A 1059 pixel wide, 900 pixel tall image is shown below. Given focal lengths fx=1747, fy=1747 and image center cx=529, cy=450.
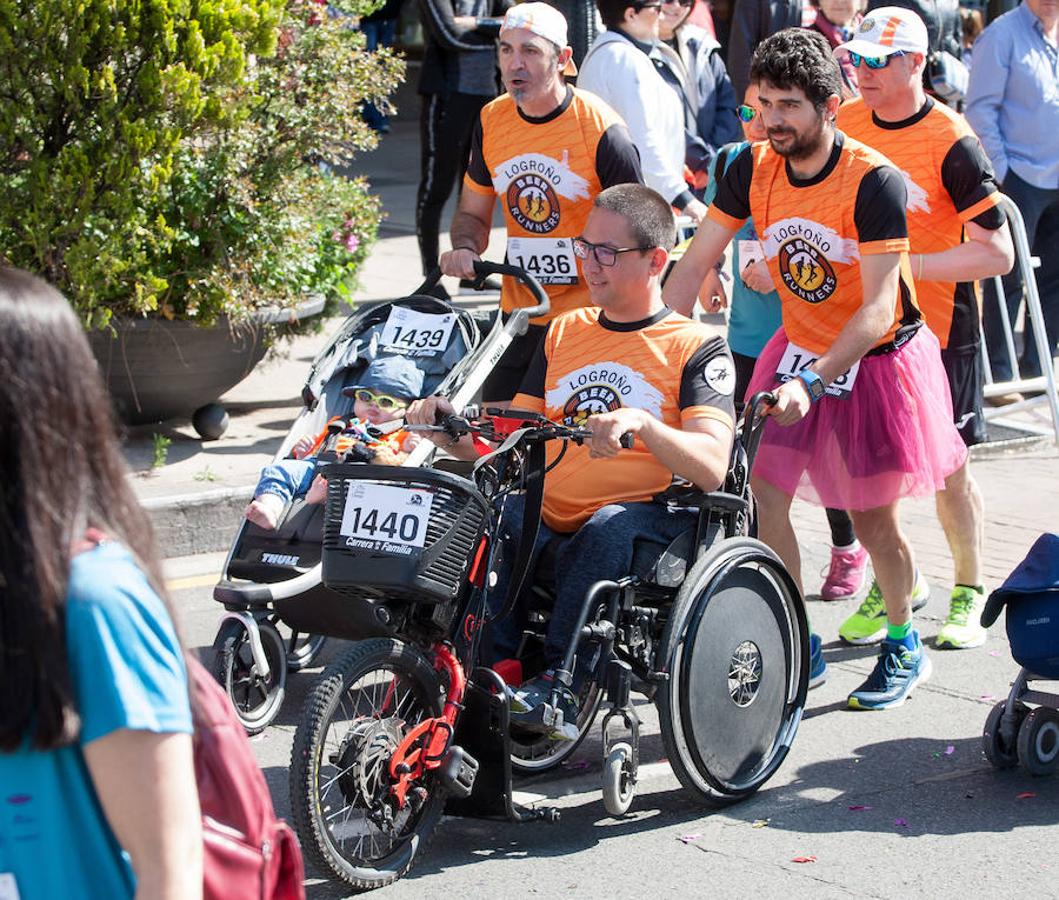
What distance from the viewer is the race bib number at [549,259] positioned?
6.34 m

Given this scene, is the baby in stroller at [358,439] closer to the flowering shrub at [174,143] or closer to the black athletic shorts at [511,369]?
the black athletic shorts at [511,369]

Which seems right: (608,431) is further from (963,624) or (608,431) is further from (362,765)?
(963,624)

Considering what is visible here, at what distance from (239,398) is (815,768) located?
4.56 meters

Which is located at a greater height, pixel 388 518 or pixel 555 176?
pixel 555 176

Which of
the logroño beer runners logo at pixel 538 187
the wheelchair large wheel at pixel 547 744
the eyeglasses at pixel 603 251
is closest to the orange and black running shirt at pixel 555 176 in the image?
the logroño beer runners logo at pixel 538 187

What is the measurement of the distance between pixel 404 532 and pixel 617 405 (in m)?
0.96

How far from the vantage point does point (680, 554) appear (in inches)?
183

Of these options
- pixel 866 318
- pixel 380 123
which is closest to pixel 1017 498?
pixel 866 318

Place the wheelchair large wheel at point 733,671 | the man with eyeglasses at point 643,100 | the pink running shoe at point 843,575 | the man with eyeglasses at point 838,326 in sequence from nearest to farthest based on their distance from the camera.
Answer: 1. the wheelchair large wheel at point 733,671
2. the man with eyeglasses at point 838,326
3. the pink running shoe at point 843,575
4. the man with eyeglasses at point 643,100

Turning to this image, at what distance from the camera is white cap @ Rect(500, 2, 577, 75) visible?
247 inches

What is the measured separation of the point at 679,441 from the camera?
14.8 feet

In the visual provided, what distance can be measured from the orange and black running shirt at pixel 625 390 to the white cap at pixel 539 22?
1.71 m

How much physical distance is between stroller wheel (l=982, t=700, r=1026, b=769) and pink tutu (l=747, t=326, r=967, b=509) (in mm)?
838

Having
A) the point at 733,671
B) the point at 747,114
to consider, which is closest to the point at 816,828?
the point at 733,671
